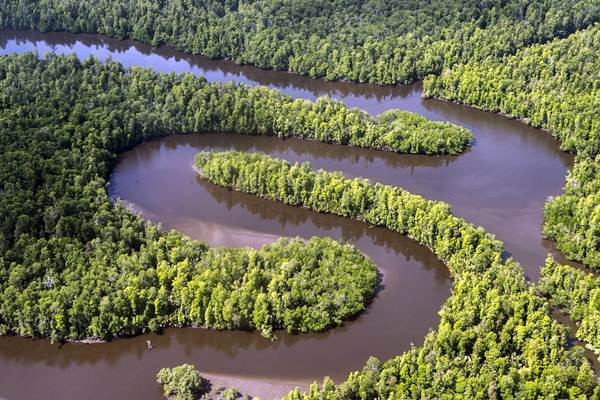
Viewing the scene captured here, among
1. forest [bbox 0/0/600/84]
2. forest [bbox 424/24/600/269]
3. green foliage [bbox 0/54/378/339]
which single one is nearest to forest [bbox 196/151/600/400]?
green foliage [bbox 0/54/378/339]

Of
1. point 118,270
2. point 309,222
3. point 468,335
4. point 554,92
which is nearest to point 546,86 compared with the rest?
point 554,92

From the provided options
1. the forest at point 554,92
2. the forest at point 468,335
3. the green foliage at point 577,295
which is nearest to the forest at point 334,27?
the forest at point 554,92

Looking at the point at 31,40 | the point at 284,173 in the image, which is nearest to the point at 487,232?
the point at 284,173

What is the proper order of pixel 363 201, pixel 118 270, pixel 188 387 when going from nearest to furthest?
pixel 188 387 < pixel 118 270 < pixel 363 201

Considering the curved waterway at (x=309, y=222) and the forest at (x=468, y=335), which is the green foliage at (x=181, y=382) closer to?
the curved waterway at (x=309, y=222)

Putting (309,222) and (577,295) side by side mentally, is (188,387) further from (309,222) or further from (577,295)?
(577,295)

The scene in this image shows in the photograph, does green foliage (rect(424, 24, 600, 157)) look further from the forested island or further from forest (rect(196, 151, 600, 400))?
forest (rect(196, 151, 600, 400))
